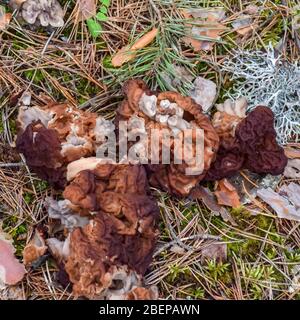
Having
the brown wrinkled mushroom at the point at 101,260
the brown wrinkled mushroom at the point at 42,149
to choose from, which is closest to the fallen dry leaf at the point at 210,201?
the brown wrinkled mushroom at the point at 101,260

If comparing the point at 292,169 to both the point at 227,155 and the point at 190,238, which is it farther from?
the point at 190,238

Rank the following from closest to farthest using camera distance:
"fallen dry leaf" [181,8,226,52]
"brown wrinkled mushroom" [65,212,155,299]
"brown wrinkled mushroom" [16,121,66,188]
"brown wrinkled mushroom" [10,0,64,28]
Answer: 1. "brown wrinkled mushroom" [65,212,155,299]
2. "brown wrinkled mushroom" [16,121,66,188]
3. "brown wrinkled mushroom" [10,0,64,28]
4. "fallen dry leaf" [181,8,226,52]

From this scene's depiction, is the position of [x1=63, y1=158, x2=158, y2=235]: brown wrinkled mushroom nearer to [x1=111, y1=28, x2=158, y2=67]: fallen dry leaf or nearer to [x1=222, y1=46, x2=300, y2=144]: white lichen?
[x1=111, y1=28, x2=158, y2=67]: fallen dry leaf

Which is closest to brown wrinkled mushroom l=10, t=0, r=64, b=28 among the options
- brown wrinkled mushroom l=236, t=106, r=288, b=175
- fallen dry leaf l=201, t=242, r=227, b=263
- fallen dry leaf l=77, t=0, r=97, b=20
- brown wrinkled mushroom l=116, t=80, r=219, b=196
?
fallen dry leaf l=77, t=0, r=97, b=20

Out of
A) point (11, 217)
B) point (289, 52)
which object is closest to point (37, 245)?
point (11, 217)

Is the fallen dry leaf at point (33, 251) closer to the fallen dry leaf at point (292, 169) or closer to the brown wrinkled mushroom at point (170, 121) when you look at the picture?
the brown wrinkled mushroom at point (170, 121)

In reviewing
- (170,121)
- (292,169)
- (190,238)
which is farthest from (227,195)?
(170,121)
